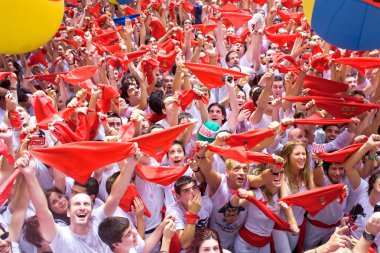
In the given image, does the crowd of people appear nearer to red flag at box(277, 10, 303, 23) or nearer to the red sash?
the red sash

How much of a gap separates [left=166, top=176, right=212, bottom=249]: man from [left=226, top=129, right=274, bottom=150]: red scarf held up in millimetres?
500

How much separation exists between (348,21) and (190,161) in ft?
5.65

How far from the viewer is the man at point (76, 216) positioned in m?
2.78

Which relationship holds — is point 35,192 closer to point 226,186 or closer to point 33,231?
point 33,231

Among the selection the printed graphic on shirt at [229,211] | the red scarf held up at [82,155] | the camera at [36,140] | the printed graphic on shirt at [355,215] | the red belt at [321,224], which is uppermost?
the red scarf held up at [82,155]

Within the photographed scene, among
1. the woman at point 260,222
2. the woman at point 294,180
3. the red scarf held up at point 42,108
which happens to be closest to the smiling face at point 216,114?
the woman at point 294,180

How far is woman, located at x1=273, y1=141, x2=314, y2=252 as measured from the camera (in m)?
3.85

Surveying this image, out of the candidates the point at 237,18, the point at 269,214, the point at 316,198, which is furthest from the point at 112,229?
the point at 237,18

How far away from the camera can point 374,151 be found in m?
3.89

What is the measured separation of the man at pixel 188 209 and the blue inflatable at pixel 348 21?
1786 millimetres

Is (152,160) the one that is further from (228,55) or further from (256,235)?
(228,55)

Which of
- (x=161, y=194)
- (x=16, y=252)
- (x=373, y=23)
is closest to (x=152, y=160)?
(x=161, y=194)

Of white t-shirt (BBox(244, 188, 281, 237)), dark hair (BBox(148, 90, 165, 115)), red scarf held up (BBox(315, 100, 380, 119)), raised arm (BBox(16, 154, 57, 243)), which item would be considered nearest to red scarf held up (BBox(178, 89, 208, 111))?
dark hair (BBox(148, 90, 165, 115))

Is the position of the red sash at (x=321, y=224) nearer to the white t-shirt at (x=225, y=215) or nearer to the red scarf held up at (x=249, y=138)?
the white t-shirt at (x=225, y=215)
